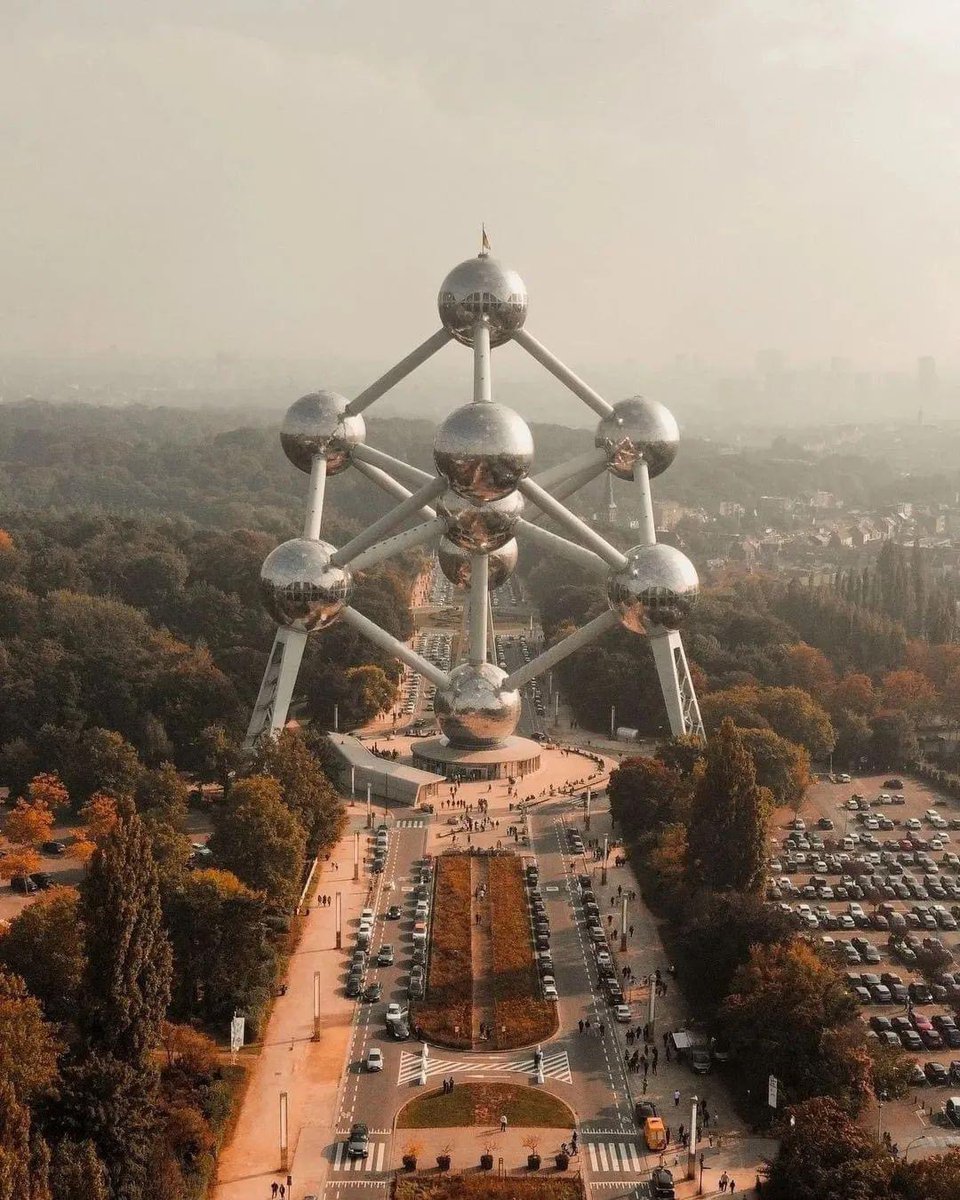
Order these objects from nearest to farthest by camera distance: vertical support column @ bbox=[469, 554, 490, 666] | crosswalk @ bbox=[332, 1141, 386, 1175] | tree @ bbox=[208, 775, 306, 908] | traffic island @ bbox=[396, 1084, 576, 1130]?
crosswalk @ bbox=[332, 1141, 386, 1175] < traffic island @ bbox=[396, 1084, 576, 1130] < tree @ bbox=[208, 775, 306, 908] < vertical support column @ bbox=[469, 554, 490, 666]

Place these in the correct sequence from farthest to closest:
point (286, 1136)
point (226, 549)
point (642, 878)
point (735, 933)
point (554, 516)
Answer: point (226, 549) < point (554, 516) < point (642, 878) < point (735, 933) < point (286, 1136)

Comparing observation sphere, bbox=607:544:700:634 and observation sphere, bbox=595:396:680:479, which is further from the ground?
observation sphere, bbox=595:396:680:479

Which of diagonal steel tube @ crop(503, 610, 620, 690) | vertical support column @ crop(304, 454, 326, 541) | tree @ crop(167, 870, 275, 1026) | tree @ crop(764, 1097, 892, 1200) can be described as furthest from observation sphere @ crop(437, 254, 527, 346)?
tree @ crop(764, 1097, 892, 1200)

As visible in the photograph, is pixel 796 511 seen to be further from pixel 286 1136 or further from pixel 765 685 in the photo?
pixel 286 1136

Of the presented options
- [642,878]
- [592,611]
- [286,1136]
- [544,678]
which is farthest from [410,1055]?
[592,611]

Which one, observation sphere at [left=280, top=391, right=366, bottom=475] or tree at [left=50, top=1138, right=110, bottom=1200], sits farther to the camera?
observation sphere at [left=280, top=391, right=366, bottom=475]

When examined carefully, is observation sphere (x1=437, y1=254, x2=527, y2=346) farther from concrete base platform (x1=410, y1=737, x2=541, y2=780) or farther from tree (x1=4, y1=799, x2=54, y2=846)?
tree (x1=4, y1=799, x2=54, y2=846)
